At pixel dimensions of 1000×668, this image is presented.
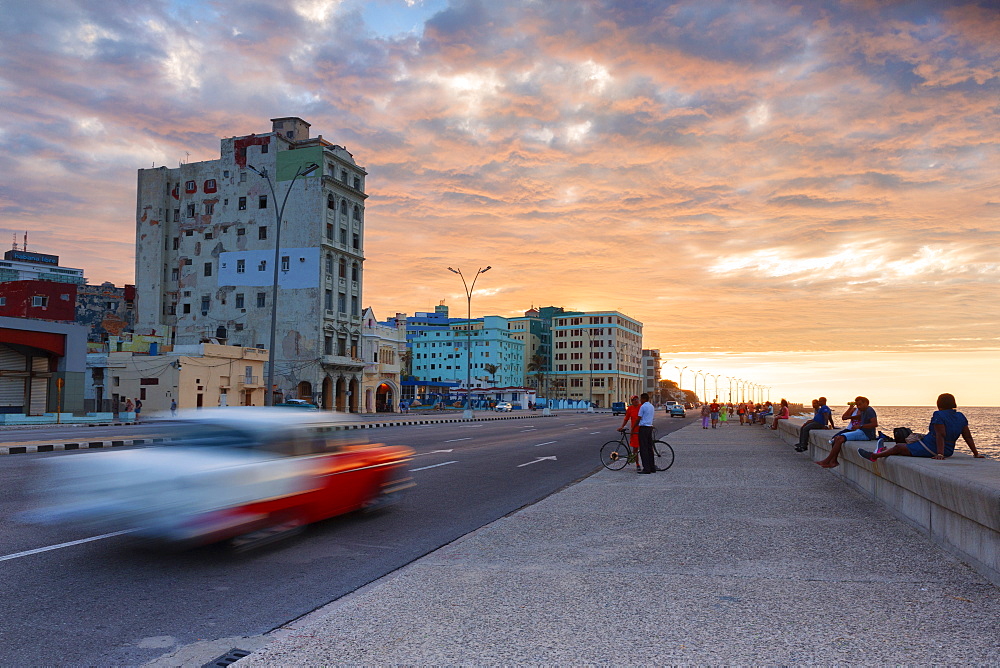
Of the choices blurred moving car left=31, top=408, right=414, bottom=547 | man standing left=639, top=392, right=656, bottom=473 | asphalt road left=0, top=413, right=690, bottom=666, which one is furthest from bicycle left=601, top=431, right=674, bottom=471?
blurred moving car left=31, top=408, right=414, bottom=547

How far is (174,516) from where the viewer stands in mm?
6457

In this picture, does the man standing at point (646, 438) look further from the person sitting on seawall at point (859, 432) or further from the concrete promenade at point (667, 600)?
the concrete promenade at point (667, 600)

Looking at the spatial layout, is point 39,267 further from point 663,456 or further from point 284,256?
point 663,456

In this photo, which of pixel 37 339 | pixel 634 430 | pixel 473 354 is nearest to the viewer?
pixel 634 430

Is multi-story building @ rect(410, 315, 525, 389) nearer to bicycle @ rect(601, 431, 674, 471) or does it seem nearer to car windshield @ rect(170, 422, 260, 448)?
bicycle @ rect(601, 431, 674, 471)

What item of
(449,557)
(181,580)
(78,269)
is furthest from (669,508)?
(78,269)

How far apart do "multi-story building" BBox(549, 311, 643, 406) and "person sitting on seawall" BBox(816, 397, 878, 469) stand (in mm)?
146616

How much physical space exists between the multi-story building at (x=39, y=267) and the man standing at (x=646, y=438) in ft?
378

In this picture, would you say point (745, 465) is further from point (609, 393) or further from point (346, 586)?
point (609, 393)

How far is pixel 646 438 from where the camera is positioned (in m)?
14.9

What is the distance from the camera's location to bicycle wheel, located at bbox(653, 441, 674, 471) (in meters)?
15.7

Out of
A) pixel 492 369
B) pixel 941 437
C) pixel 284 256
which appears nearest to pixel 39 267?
pixel 284 256

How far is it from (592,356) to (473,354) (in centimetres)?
2985

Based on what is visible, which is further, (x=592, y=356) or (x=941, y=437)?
(x=592, y=356)
